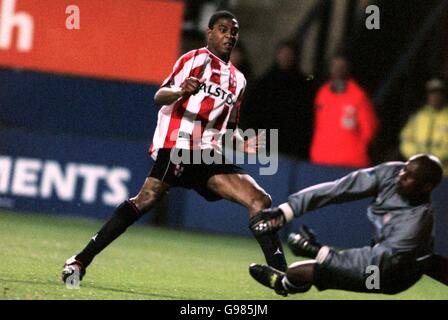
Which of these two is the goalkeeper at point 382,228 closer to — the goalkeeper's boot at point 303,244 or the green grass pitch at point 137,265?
the goalkeeper's boot at point 303,244

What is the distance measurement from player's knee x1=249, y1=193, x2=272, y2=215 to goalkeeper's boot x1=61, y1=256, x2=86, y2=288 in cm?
128

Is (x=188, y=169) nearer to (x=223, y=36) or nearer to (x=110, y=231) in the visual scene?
(x=110, y=231)

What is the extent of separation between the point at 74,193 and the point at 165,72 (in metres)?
1.77

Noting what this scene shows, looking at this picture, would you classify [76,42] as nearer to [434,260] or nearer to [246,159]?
[246,159]

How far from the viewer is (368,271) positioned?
729cm

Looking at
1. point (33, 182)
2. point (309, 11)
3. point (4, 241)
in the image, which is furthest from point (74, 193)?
point (309, 11)

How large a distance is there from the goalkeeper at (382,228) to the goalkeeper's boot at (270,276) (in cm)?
51

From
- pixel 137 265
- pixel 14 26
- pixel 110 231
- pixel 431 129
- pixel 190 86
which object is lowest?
pixel 137 265

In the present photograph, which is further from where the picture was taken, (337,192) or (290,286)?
(290,286)

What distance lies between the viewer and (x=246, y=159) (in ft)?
42.7

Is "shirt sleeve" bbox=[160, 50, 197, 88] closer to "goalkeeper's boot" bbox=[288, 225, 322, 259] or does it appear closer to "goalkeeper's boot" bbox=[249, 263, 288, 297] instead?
"goalkeeper's boot" bbox=[249, 263, 288, 297]

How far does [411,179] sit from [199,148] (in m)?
1.90

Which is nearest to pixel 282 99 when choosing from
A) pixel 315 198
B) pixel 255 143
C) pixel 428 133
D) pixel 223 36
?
pixel 428 133

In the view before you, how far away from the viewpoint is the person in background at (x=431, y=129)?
1289 cm
